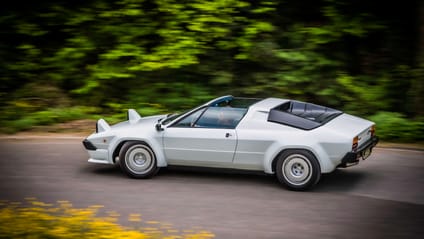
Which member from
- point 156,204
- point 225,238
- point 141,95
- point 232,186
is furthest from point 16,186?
point 141,95

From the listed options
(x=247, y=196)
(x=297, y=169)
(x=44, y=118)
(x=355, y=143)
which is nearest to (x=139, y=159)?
(x=247, y=196)

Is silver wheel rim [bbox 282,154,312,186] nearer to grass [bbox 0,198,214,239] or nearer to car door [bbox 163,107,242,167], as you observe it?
car door [bbox 163,107,242,167]

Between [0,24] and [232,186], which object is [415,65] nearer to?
[232,186]

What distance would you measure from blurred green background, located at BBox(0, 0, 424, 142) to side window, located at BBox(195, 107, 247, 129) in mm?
5081

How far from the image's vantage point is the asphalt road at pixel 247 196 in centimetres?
870

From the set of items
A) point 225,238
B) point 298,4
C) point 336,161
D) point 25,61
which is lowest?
point 225,238

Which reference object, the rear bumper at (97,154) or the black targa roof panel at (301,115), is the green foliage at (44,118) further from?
the black targa roof panel at (301,115)

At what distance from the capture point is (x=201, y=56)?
16766 mm

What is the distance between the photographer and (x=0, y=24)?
17.6m

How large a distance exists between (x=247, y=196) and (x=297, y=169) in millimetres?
836

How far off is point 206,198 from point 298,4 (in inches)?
345

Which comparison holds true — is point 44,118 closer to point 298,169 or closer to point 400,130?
point 298,169

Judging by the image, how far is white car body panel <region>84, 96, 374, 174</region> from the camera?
9.95 meters

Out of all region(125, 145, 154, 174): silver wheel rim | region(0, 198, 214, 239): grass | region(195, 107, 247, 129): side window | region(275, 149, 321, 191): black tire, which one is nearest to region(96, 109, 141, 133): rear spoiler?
region(125, 145, 154, 174): silver wheel rim
